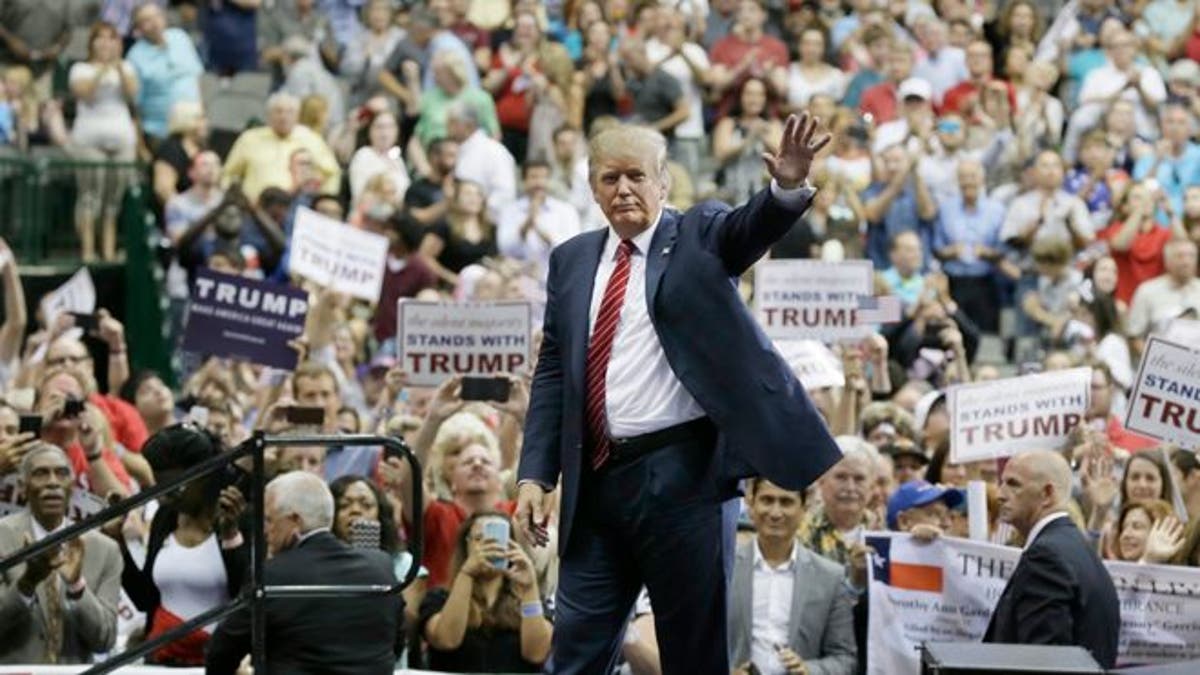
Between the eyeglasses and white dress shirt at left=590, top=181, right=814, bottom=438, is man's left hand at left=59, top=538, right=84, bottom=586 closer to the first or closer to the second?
white dress shirt at left=590, top=181, right=814, bottom=438

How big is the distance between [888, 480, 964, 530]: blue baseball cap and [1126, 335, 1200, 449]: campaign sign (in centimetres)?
89

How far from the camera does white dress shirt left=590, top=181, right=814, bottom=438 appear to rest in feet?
32.1

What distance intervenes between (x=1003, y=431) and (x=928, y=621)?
216 cm

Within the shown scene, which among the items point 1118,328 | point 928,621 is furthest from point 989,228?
point 928,621

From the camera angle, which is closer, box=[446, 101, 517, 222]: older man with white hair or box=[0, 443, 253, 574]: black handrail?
box=[0, 443, 253, 574]: black handrail

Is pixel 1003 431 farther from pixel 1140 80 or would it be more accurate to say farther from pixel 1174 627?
pixel 1140 80

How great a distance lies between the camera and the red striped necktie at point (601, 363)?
32.2ft

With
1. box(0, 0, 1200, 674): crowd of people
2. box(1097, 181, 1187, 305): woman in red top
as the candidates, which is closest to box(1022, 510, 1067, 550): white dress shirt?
box(0, 0, 1200, 674): crowd of people

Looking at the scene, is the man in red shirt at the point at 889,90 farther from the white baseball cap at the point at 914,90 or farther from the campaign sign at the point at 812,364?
the campaign sign at the point at 812,364

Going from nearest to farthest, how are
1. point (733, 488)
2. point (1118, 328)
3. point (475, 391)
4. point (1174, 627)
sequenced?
1. point (733, 488)
2. point (1174, 627)
3. point (475, 391)
4. point (1118, 328)

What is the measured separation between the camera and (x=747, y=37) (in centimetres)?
2633

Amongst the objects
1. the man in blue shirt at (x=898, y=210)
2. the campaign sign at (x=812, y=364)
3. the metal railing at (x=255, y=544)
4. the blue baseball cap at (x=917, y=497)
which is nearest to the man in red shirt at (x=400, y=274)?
the man in blue shirt at (x=898, y=210)

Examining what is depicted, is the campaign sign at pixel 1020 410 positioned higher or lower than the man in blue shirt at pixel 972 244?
lower

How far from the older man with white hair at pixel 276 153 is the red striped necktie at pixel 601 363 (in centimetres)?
1383
